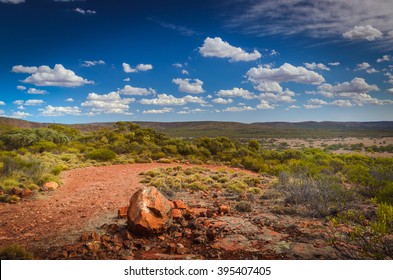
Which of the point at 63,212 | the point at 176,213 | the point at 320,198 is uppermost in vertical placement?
the point at 320,198

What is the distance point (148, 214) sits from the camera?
6031mm

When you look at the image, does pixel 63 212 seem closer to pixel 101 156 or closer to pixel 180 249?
pixel 180 249

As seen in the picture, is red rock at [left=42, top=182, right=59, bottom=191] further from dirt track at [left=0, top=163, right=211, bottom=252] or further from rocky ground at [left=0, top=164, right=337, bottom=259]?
rocky ground at [left=0, top=164, right=337, bottom=259]

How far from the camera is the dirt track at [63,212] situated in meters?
6.00

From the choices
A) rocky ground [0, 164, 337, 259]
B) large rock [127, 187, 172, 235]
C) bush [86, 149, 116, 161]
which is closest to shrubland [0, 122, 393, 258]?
bush [86, 149, 116, 161]

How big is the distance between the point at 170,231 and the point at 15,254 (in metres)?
2.78

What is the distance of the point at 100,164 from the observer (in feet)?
57.6

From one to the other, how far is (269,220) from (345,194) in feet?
9.36

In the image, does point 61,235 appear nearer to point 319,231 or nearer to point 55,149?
point 319,231

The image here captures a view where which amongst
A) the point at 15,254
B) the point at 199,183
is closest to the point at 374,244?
the point at 15,254

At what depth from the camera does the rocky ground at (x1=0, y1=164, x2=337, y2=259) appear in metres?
5.23

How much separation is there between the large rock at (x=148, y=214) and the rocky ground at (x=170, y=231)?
0.45 feet

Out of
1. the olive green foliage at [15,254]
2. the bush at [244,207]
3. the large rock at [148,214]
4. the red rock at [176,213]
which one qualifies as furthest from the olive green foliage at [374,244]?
the olive green foliage at [15,254]

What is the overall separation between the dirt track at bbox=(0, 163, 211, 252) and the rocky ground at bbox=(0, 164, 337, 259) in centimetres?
2
